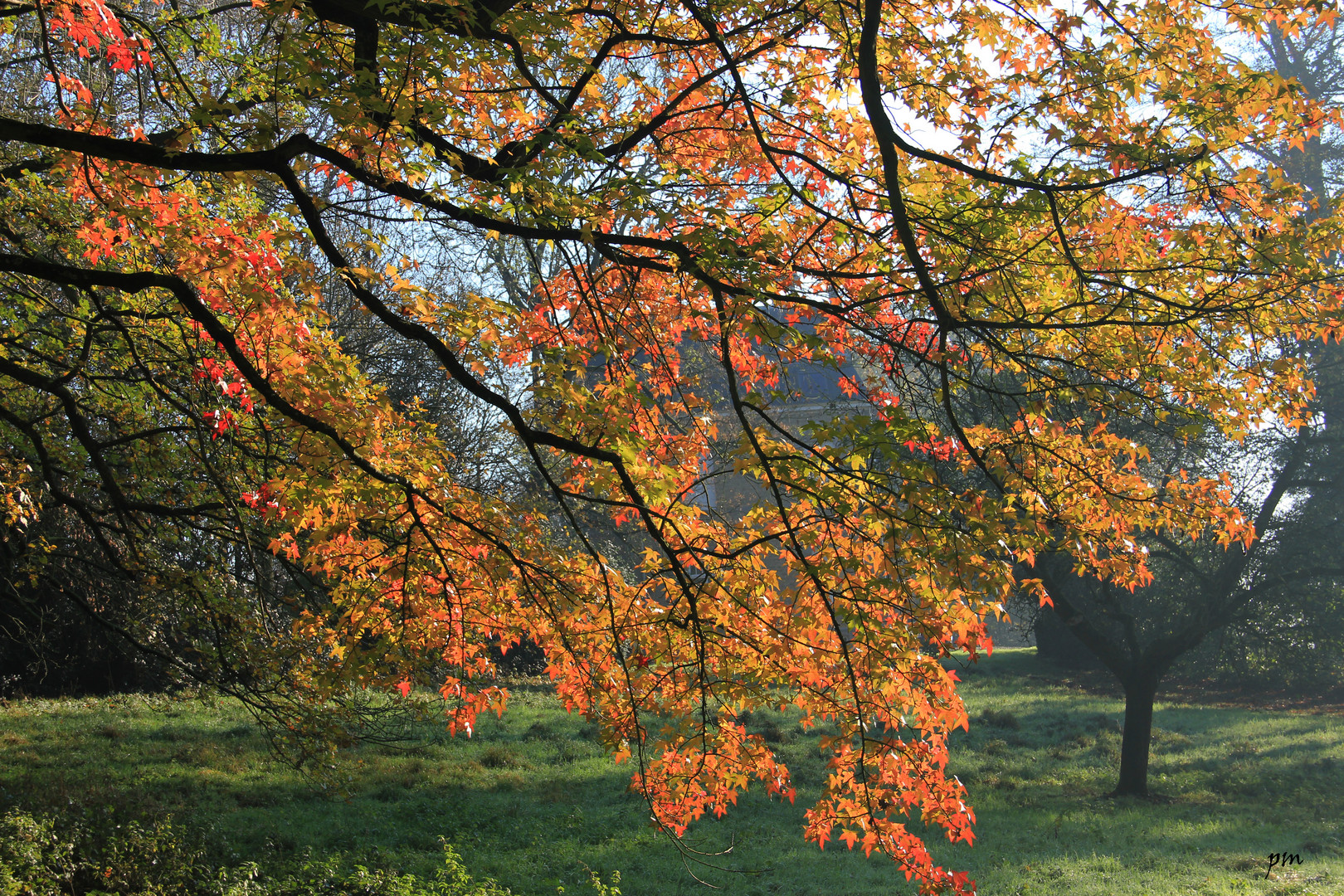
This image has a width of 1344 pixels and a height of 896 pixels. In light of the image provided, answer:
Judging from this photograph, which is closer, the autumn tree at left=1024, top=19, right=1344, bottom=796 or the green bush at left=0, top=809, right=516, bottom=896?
the green bush at left=0, top=809, right=516, bottom=896

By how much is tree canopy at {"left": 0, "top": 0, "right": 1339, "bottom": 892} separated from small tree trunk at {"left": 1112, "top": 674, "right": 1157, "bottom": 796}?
26.0 feet

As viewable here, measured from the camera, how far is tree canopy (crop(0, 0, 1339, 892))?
4.53 metres

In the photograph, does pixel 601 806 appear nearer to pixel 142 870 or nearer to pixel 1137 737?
pixel 142 870

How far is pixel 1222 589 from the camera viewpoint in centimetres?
1399

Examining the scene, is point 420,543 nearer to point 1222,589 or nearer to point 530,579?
point 530,579

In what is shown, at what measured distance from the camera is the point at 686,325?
7.39 metres

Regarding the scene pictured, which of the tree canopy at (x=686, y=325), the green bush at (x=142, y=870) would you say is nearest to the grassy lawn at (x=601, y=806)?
the green bush at (x=142, y=870)

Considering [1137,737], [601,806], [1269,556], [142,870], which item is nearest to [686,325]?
[142,870]

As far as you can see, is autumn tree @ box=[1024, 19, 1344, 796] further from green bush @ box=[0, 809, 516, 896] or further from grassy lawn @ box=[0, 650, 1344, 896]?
green bush @ box=[0, 809, 516, 896]

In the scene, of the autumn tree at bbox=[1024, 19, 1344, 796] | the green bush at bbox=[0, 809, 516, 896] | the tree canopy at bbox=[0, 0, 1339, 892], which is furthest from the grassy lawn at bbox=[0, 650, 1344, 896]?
the tree canopy at bbox=[0, 0, 1339, 892]

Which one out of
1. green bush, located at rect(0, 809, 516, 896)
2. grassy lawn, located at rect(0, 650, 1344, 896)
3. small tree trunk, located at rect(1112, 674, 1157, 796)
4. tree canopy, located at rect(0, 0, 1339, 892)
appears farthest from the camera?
small tree trunk, located at rect(1112, 674, 1157, 796)

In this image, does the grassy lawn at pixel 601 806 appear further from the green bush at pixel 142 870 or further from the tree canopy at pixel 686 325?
the tree canopy at pixel 686 325

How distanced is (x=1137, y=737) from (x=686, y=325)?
449 inches

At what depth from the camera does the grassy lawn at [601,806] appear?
357 inches
